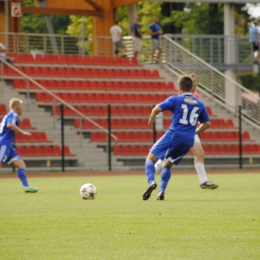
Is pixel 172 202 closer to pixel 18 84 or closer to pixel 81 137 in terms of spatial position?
pixel 81 137

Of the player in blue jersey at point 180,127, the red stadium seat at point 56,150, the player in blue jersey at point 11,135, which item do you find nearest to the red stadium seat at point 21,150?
the red stadium seat at point 56,150

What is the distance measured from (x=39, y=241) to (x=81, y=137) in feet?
58.2

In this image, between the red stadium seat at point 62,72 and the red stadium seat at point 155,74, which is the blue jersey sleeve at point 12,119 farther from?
the red stadium seat at point 155,74

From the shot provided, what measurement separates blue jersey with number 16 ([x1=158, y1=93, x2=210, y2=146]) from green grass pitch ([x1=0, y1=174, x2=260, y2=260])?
1.02 metres

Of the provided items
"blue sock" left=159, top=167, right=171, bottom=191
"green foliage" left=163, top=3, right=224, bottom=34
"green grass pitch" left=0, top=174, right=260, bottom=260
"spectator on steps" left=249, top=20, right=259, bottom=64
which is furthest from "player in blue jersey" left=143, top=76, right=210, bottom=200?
"green foliage" left=163, top=3, right=224, bottom=34

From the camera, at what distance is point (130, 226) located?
888 centimetres

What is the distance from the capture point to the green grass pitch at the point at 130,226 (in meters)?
6.98

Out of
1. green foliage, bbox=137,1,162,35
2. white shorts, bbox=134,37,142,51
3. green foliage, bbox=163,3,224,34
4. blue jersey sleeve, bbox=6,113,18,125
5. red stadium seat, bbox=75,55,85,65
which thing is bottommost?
blue jersey sleeve, bbox=6,113,18,125

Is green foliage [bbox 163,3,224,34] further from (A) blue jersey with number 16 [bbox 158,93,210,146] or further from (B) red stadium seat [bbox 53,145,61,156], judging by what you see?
(A) blue jersey with number 16 [bbox 158,93,210,146]

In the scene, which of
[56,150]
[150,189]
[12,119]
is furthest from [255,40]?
[150,189]

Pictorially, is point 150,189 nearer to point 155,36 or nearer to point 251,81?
point 155,36

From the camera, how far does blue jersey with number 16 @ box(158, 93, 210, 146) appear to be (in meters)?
12.0

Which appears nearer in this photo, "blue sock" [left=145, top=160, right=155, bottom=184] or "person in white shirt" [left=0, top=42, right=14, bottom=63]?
"blue sock" [left=145, top=160, right=155, bottom=184]

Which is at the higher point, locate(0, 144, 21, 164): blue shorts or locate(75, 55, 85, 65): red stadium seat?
locate(75, 55, 85, 65): red stadium seat
